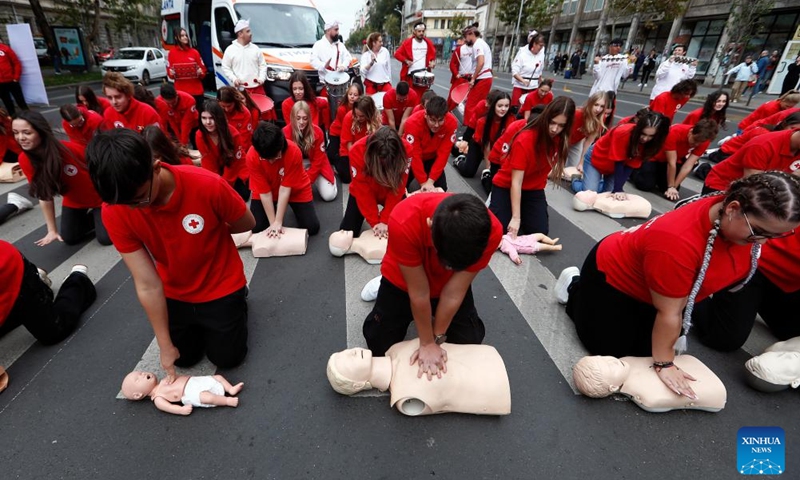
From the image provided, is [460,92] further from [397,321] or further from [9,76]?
[9,76]

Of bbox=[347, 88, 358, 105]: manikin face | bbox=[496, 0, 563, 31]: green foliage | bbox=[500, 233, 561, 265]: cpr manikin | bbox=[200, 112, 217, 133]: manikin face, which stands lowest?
bbox=[500, 233, 561, 265]: cpr manikin

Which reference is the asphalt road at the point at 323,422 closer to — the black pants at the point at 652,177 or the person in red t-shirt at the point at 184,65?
the black pants at the point at 652,177

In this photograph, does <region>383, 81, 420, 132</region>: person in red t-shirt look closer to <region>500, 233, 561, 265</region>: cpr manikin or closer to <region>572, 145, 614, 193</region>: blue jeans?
<region>572, 145, 614, 193</region>: blue jeans

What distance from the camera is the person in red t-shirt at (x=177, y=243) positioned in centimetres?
149

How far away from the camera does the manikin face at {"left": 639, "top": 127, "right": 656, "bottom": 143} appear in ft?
13.9

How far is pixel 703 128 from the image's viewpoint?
4.47 metres

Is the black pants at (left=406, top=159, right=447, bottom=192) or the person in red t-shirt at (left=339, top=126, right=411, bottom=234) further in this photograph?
the black pants at (left=406, top=159, right=447, bottom=192)

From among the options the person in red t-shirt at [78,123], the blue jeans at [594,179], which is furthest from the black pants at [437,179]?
the person in red t-shirt at [78,123]

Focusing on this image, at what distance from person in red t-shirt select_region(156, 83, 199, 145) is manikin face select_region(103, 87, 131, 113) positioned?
898mm

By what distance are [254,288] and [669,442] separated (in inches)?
113

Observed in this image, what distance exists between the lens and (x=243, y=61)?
6.50 meters

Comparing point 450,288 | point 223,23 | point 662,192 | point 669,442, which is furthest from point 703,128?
point 223,23

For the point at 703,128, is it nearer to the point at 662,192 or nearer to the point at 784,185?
the point at 662,192

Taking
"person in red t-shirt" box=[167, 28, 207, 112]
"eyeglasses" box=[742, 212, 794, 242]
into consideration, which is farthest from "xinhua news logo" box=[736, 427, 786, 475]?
"person in red t-shirt" box=[167, 28, 207, 112]
